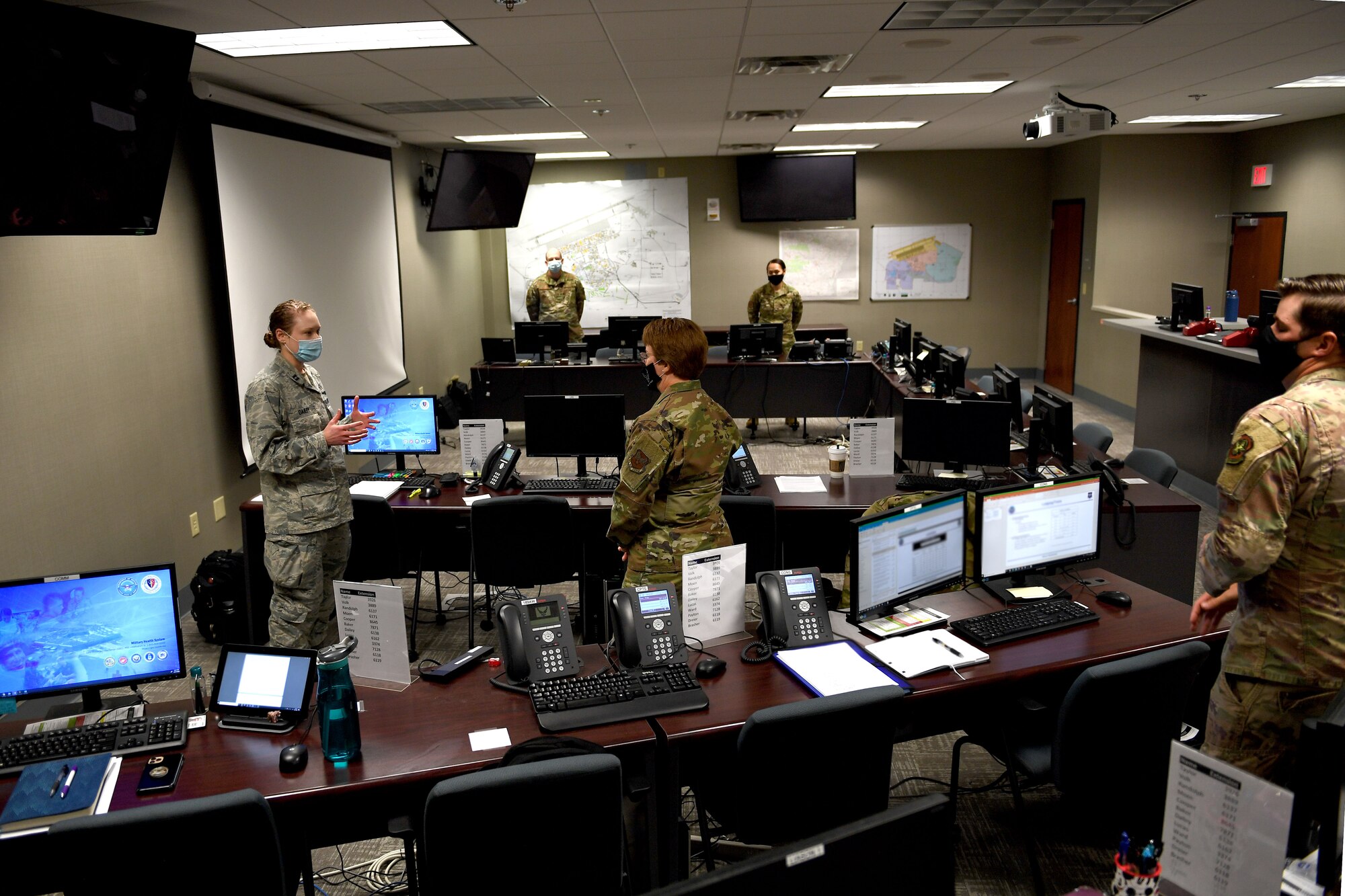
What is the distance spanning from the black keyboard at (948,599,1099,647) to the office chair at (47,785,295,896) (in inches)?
77.0

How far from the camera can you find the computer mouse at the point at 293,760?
2.19 meters

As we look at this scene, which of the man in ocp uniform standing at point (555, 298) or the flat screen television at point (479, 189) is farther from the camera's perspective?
the man in ocp uniform standing at point (555, 298)

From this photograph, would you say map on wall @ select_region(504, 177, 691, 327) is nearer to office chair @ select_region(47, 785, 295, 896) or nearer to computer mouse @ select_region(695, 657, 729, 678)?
computer mouse @ select_region(695, 657, 729, 678)

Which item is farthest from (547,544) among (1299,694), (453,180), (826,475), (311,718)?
(453,180)

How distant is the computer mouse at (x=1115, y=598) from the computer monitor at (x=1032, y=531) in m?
0.15

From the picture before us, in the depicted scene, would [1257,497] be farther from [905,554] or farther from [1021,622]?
[905,554]

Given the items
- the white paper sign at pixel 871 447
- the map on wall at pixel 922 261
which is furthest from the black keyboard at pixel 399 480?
the map on wall at pixel 922 261

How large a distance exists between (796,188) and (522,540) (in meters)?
8.33

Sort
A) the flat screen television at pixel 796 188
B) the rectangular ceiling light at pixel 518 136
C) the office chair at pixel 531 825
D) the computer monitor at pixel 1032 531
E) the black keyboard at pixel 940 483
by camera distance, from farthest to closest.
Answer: the flat screen television at pixel 796 188 → the rectangular ceiling light at pixel 518 136 → the black keyboard at pixel 940 483 → the computer monitor at pixel 1032 531 → the office chair at pixel 531 825

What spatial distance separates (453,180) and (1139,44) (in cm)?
560

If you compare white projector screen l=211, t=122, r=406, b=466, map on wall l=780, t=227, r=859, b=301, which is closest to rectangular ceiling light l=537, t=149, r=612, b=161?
map on wall l=780, t=227, r=859, b=301

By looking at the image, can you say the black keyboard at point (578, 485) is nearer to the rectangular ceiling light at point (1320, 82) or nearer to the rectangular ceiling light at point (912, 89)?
the rectangular ceiling light at point (912, 89)

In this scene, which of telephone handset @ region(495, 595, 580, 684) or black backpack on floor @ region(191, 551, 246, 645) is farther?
black backpack on floor @ region(191, 551, 246, 645)

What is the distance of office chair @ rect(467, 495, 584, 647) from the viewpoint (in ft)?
13.5
